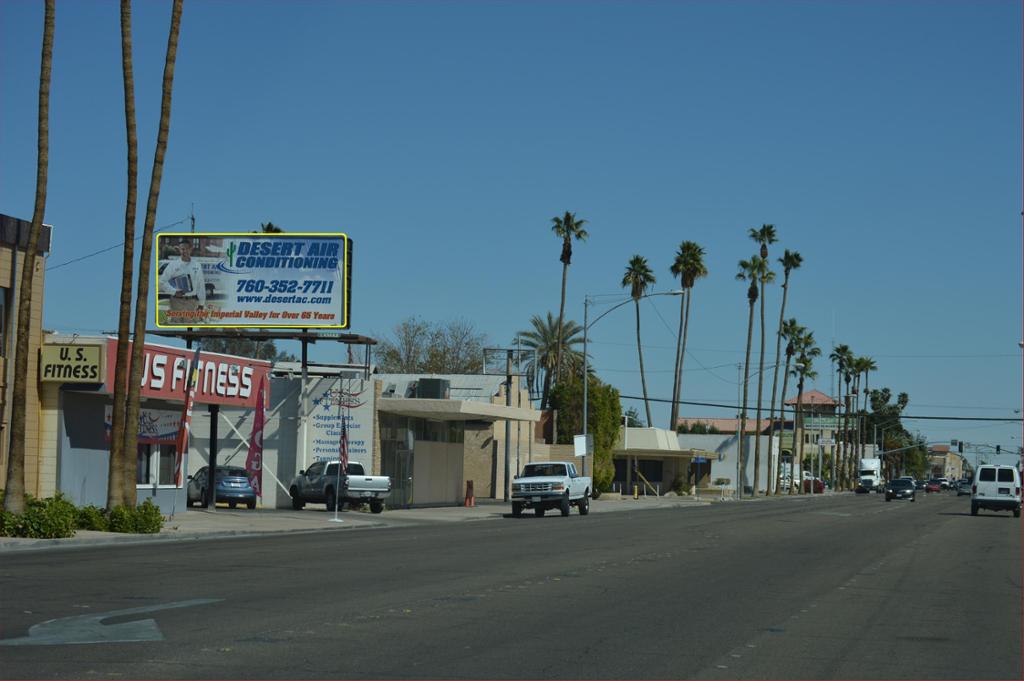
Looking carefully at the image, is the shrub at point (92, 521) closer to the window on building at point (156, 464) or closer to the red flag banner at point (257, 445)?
the window on building at point (156, 464)

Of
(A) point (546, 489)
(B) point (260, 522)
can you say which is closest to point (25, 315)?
(B) point (260, 522)

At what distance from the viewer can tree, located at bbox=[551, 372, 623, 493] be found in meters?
71.1

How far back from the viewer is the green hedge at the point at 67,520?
25312 millimetres

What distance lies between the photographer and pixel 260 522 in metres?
35.2

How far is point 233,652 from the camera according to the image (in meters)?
10.6

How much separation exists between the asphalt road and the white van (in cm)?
2678

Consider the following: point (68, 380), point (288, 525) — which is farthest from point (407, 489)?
point (68, 380)

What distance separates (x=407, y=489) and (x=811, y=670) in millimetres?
42069

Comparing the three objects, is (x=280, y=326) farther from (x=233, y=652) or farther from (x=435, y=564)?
(x=233, y=652)

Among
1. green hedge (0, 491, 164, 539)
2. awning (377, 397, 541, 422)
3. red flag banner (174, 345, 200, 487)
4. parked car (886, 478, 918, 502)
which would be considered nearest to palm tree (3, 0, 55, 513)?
green hedge (0, 491, 164, 539)

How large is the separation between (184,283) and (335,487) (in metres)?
9.72

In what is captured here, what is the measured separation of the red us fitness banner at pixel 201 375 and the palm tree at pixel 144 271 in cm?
171

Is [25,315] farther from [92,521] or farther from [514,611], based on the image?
[514,611]

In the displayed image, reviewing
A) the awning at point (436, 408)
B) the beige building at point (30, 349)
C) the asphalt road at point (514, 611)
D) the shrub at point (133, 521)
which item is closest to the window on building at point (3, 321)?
the beige building at point (30, 349)
